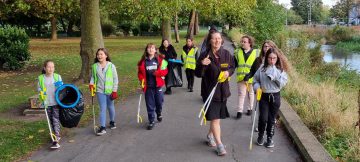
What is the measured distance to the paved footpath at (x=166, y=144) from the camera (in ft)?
19.3

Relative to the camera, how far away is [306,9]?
108m

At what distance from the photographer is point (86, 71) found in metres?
12.5

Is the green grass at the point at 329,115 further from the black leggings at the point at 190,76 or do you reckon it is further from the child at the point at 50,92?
the child at the point at 50,92

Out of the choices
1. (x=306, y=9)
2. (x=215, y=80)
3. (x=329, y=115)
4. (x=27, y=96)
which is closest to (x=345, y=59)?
(x=329, y=115)

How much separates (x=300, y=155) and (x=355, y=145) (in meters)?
0.78

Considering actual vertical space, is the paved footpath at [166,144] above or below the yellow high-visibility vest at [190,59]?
below

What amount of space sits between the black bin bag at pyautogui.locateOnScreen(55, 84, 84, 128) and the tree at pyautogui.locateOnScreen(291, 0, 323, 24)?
106147 millimetres

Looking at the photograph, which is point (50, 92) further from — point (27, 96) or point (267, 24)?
point (267, 24)

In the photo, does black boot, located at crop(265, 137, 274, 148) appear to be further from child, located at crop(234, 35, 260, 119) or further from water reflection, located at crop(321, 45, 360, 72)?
water reflection, located at crop(321, 45, 360, 72)

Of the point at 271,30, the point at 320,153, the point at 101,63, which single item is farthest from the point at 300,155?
the point at 271,30

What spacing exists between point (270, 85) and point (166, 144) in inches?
75.7

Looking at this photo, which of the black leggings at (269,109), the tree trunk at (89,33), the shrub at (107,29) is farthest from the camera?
the shrub at (107,29)

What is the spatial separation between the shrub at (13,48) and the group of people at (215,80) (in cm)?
1082

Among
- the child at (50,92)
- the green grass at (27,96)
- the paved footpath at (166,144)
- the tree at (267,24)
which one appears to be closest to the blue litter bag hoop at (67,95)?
the child at (50,92)
